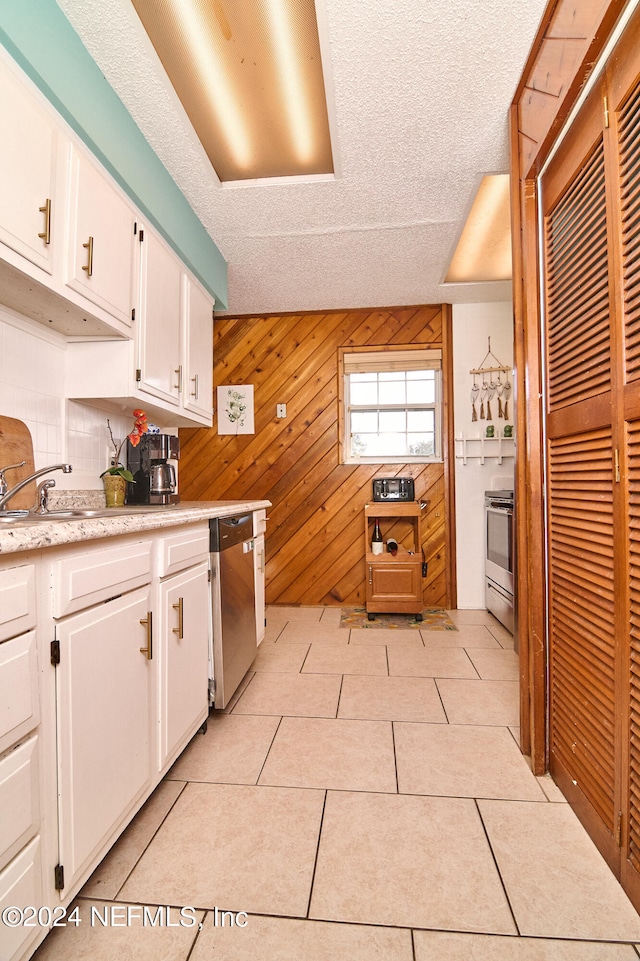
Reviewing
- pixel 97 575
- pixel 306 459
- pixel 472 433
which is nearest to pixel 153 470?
pixel 97 575

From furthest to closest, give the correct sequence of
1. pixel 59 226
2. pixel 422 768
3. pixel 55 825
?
pixel 422 768 → pixel 59 226 → pixel 55 825

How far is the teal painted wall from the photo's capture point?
4.31 feet

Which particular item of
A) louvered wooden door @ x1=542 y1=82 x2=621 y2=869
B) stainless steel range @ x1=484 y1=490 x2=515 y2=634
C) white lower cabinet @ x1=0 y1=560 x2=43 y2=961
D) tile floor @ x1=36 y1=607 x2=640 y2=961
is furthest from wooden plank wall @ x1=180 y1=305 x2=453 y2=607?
white lower cabinet @ x1=0 y1=560 x2=43 y2=961

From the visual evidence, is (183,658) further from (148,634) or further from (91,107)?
(91,107)

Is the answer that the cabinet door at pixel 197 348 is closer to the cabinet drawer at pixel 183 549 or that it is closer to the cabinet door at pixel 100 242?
the cabinet door at pixel 100 242

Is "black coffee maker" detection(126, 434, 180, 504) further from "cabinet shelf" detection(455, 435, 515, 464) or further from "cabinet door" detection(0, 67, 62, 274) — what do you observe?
"cabinet shelf" detection(455, 435, 515, 464)

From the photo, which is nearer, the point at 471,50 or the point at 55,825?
the point at 55,825

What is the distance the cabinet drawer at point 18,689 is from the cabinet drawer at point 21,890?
0.70ft

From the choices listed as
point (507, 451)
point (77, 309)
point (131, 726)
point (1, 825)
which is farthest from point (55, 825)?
point (507, 451)

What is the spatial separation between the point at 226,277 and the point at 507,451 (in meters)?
2.50

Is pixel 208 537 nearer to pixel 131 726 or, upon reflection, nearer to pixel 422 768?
pixel 131 726

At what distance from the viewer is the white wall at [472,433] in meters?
3.80

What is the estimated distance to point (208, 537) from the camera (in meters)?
1.91

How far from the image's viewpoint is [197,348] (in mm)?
2766
